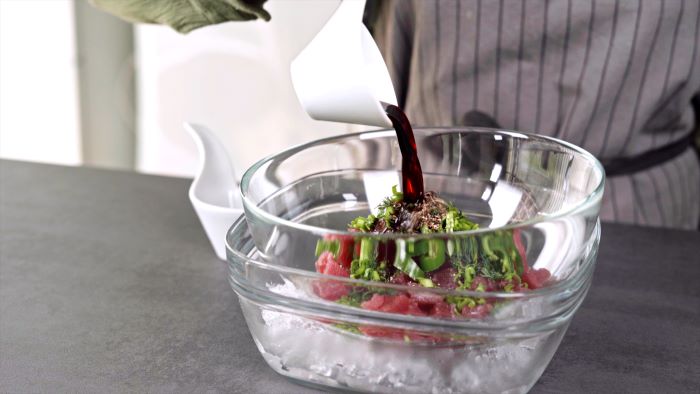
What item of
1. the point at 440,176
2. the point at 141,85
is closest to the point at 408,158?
the point at 440,176

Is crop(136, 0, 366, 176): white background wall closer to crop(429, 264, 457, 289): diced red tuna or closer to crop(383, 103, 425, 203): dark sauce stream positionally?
crop(383, 103, 425, 203): dark sauce stream

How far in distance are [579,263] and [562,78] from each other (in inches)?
23.2

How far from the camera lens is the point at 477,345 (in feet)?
1.71

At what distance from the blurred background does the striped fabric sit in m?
0.88

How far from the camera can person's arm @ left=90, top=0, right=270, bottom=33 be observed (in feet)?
3.12

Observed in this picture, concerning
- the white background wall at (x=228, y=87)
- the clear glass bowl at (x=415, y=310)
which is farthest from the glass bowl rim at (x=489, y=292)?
the white background wall at (x=228, y=87)

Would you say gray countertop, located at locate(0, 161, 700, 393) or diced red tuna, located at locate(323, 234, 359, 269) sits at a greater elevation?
diced red tuna, located at locate(323, 234, 359, 269)

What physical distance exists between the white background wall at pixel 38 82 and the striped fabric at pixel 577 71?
1.16m

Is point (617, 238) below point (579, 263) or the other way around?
below

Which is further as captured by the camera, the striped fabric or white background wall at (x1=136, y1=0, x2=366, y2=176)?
white background wall at (x1=136, y1=0, x2=366, y2=176)

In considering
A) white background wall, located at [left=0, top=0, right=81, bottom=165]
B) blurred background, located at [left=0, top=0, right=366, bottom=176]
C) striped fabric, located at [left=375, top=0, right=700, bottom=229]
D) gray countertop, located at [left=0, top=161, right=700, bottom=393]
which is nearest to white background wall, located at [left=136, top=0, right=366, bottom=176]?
blurred background, located at [left=0, top=0, right=366, bottom=176]

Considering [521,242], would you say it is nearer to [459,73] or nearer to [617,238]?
[617,238]

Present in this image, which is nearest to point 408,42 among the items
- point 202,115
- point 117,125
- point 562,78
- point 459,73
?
point 459,73

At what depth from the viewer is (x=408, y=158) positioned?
0.65m
